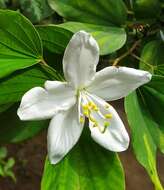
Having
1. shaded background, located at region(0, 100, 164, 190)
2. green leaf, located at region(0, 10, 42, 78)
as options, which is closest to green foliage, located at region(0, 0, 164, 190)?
green leaf, located at region(0, 10, 42, 78)

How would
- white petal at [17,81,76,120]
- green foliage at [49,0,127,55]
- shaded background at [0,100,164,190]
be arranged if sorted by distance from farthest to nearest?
shaded background at [0,100,164,190]
green foliage at [49,0,127,55]
white petal at [17,81,76,120]

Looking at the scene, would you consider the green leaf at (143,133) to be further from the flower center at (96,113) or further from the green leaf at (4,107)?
the green leaf at (4,107)

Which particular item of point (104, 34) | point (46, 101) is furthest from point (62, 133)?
point (104, 34)

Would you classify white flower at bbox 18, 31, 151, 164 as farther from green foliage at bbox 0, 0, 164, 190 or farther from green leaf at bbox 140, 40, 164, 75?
green leaf at bbox 140, 40, 164, 75

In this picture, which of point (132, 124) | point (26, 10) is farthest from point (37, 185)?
point (132, 124)

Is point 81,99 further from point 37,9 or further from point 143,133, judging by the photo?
point 37,9

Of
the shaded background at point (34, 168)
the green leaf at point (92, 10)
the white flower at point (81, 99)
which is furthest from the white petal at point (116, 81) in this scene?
the shaded background at point (34, 168)

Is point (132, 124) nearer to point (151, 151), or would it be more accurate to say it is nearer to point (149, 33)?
point (151, 151)
